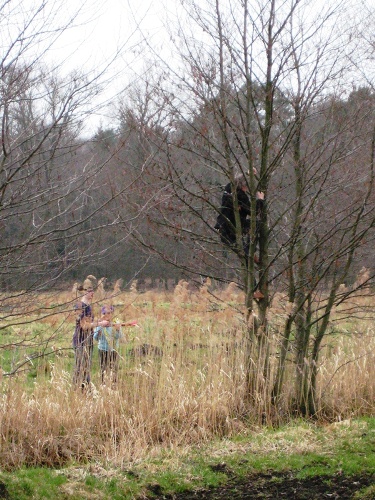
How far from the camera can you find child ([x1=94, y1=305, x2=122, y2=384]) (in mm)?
6781

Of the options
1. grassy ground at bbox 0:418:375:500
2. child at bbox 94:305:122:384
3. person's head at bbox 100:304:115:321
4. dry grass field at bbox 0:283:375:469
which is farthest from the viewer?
child at bbox 94:305:122:384

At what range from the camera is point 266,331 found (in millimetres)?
7082

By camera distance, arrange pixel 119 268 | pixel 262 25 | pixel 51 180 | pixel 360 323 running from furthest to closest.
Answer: pixel 119 268 → pixel 360 323 → pixel 262 25 → pixel 51 180

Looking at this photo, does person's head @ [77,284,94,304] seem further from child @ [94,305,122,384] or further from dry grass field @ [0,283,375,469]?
child @ [94,305,122,384]

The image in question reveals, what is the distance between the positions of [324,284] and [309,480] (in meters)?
2.52

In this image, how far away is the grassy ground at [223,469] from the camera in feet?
16.4

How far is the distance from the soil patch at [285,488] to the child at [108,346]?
193 centimetres

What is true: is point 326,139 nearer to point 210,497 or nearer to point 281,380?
point 281,380

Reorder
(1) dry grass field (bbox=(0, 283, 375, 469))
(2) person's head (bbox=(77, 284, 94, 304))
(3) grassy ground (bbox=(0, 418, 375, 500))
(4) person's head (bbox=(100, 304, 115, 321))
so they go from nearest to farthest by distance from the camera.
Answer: (2) person's head (bbox=(77, 284, 94, 304))
(3) grassy ground (bbox=(0, 418, 375, 500))
(1) dry grass field (bbox=(0, 283, 375, 469))
(4) person's head (bbox=(100, 304, 115, 321))

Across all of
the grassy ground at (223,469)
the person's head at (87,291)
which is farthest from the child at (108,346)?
the person's head at (87,291)

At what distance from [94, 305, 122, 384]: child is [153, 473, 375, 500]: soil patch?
6.34ft

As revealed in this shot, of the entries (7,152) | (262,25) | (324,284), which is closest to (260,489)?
(324,284)

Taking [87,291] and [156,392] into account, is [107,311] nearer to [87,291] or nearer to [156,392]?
[156,392]

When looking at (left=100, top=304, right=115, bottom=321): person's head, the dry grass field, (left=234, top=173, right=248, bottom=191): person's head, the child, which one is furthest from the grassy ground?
(left=234, top=173, right=248, bottom=191): person's head
